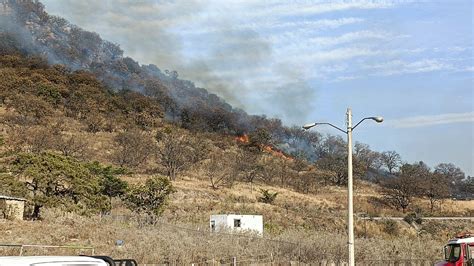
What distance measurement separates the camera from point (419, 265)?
100 ft

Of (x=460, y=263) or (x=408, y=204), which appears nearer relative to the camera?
(x=460, y=263)

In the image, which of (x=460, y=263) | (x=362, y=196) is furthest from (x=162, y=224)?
(x=362, y=196)

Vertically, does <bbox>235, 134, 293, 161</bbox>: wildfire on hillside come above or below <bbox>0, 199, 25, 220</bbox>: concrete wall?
above

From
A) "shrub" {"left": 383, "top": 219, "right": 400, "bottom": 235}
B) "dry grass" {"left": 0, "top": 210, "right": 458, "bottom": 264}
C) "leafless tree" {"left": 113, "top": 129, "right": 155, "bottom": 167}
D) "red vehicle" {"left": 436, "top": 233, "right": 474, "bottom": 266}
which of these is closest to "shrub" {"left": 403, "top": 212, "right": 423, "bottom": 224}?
"shrub" {"left": 383, "top": 219, "right": 400, "bottom": 235}

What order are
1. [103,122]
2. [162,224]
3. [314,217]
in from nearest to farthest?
[162,224]
[314,217]
[103,122]

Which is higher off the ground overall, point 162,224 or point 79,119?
point 79,119

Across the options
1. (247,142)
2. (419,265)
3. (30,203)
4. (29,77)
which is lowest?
(419,265)

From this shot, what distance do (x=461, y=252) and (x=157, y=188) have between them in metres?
27.7

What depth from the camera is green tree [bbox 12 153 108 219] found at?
114ft

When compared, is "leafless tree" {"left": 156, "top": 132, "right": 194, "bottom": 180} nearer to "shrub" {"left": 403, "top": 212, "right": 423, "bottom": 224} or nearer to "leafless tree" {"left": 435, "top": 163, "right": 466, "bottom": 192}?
"shrub" {"left": 403, "top": 212, "right": 423, "bottom": 224}

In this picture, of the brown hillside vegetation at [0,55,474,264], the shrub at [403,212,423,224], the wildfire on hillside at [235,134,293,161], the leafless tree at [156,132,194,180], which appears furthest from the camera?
the wildfire on hillside at [235,134,293,161]

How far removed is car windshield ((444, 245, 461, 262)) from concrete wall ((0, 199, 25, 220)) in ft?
74.6

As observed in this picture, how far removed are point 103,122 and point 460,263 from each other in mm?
79460

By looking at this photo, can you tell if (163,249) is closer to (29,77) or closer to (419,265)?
(419,265)
